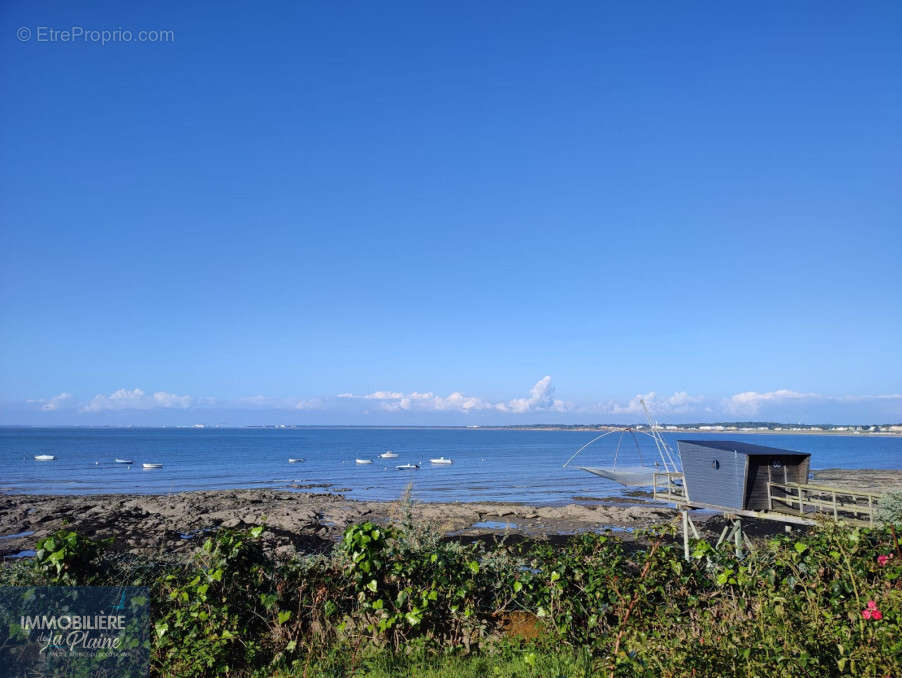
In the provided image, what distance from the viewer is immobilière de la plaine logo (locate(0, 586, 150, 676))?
467cm

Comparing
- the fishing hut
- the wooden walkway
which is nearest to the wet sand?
the fishing hut

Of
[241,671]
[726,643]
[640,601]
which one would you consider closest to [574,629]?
[640,601]

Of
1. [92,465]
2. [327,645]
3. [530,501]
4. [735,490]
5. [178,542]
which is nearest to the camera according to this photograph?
[327,645]

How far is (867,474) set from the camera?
68.2 meters

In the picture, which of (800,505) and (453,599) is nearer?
(453,599)

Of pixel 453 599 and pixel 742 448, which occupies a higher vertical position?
pixel 453 599

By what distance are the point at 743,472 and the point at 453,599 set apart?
55.6 feet

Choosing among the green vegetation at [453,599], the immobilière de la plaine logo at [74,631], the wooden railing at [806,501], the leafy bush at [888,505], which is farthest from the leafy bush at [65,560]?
the wooden railing at [806,501]

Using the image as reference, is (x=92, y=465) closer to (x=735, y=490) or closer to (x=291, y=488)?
(x=291, y=488)

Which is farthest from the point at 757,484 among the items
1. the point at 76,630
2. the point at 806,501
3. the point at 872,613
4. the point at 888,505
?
the point at 76,630

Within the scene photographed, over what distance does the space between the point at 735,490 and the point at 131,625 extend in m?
19.4

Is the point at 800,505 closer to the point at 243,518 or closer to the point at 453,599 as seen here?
the point at 453,599

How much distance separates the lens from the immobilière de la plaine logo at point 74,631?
4672 millimetres

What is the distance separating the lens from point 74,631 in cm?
480
